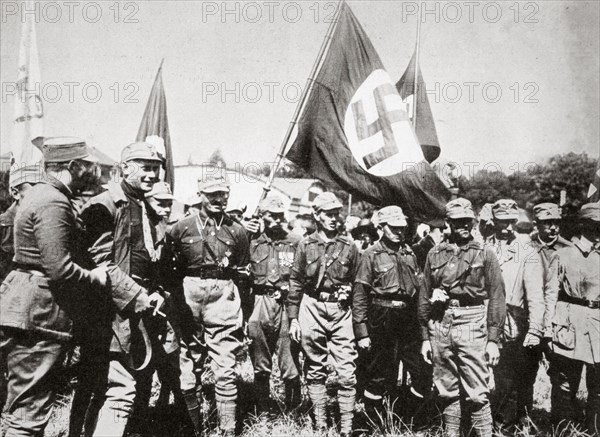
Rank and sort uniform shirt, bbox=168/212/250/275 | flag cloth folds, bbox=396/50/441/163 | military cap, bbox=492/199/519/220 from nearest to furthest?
uniform shirt, bbox=168/212/250/275
military cap, bbox=492/199/519/220
flag cloth folds, bbox=396/50/441/163

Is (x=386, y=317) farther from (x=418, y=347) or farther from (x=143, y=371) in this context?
(x=143, y=371)

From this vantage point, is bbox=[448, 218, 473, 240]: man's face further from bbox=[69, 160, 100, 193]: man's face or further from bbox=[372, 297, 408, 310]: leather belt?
bbox=[69, 160, 100, 193]: man's face

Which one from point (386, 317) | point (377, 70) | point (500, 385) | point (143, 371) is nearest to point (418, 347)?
point (386, 317)

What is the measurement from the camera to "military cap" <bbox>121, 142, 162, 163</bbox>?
452 centimetres

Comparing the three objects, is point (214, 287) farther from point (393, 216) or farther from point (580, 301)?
point (580, 301)

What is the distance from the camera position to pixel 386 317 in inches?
217

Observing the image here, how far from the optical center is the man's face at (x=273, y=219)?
6.66m

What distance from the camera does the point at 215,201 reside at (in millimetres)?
5652

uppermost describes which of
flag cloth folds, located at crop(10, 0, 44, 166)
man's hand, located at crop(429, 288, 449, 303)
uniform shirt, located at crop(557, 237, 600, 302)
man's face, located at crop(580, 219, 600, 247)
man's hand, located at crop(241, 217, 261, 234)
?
flag cloth folds, located at crop(10, 0, 44, 166)

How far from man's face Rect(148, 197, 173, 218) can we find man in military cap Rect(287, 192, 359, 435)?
158 cm

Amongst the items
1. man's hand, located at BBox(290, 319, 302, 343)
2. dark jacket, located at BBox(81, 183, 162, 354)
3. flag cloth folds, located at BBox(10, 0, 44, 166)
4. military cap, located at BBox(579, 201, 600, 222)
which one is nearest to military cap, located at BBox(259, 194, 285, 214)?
man's hand, located at BBox(290, 319, 302, 343)

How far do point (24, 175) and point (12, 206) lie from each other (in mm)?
375

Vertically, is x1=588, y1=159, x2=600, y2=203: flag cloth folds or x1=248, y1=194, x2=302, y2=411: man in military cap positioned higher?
x1=588, y1=159, x2=600, y2=203: flag cloth folds

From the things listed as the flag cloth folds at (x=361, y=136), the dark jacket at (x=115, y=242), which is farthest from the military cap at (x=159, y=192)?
the flag cloth folds at (x=361, y=136)
